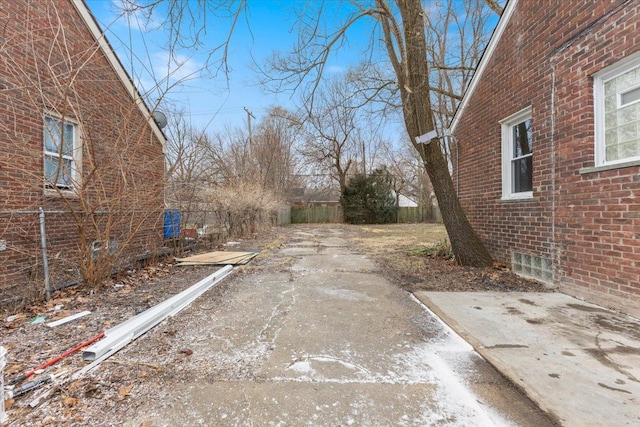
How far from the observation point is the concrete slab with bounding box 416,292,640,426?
178cm

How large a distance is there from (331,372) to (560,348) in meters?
1.94

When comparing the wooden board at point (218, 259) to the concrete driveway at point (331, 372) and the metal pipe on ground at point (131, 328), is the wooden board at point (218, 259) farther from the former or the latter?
the concrete driveway at point (331, 372)

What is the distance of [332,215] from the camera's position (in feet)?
88.7

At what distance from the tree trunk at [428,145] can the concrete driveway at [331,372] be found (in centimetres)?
248

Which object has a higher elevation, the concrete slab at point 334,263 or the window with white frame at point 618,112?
the window with white frame at point 618,112

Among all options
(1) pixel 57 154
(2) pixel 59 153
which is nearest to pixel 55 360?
(2) pixel 59 153

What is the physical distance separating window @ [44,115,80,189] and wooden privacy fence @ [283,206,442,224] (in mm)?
21194

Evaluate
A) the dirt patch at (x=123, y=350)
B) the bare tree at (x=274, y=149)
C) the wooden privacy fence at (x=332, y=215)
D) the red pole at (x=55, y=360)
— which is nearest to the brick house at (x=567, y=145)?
the dirt patch at (x=123, y=350)

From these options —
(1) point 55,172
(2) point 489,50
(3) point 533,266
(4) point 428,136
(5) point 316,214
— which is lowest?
(3) point 533,266

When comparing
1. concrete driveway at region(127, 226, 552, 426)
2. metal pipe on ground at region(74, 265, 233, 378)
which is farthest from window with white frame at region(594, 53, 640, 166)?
metal pipe on ground at region(74, 265, 233, 378)

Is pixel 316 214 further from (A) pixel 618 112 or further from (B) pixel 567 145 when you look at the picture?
(A) pixel 618 112

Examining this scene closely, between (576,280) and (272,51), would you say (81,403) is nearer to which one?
(576,280)

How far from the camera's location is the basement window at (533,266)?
4.35 meters

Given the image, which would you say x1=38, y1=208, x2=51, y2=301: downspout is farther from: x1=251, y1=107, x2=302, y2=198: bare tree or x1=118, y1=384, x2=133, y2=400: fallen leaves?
x1=251, y1=107, x2=302, y2=198: bare tree
